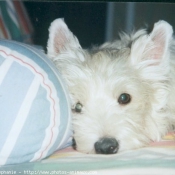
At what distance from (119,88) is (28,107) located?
0.70m

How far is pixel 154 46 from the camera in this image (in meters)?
2.36

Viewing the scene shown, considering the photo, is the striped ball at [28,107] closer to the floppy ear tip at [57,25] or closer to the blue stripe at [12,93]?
the blue stripe at [12,93]

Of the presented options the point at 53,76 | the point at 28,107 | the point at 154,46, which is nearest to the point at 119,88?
the point at 154,46

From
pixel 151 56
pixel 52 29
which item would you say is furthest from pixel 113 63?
pixel 52 29

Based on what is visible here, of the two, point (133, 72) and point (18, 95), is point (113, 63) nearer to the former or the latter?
point (133, 72)

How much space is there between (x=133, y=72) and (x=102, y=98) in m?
0.31

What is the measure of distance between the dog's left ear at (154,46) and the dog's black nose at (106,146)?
661 mm

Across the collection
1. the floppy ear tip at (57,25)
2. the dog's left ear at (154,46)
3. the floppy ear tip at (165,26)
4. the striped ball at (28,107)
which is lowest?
the striped ball at (28,107)

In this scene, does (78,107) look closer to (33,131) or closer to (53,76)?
(53,76)

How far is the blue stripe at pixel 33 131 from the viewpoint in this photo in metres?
1.71

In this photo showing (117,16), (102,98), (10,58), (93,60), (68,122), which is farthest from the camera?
(117,16)

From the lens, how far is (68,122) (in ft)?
6.29

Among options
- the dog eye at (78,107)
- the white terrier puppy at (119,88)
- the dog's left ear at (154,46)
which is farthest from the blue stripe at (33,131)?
the dog's left ear at (154,46)

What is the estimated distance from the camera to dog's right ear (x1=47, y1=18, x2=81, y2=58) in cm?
237
